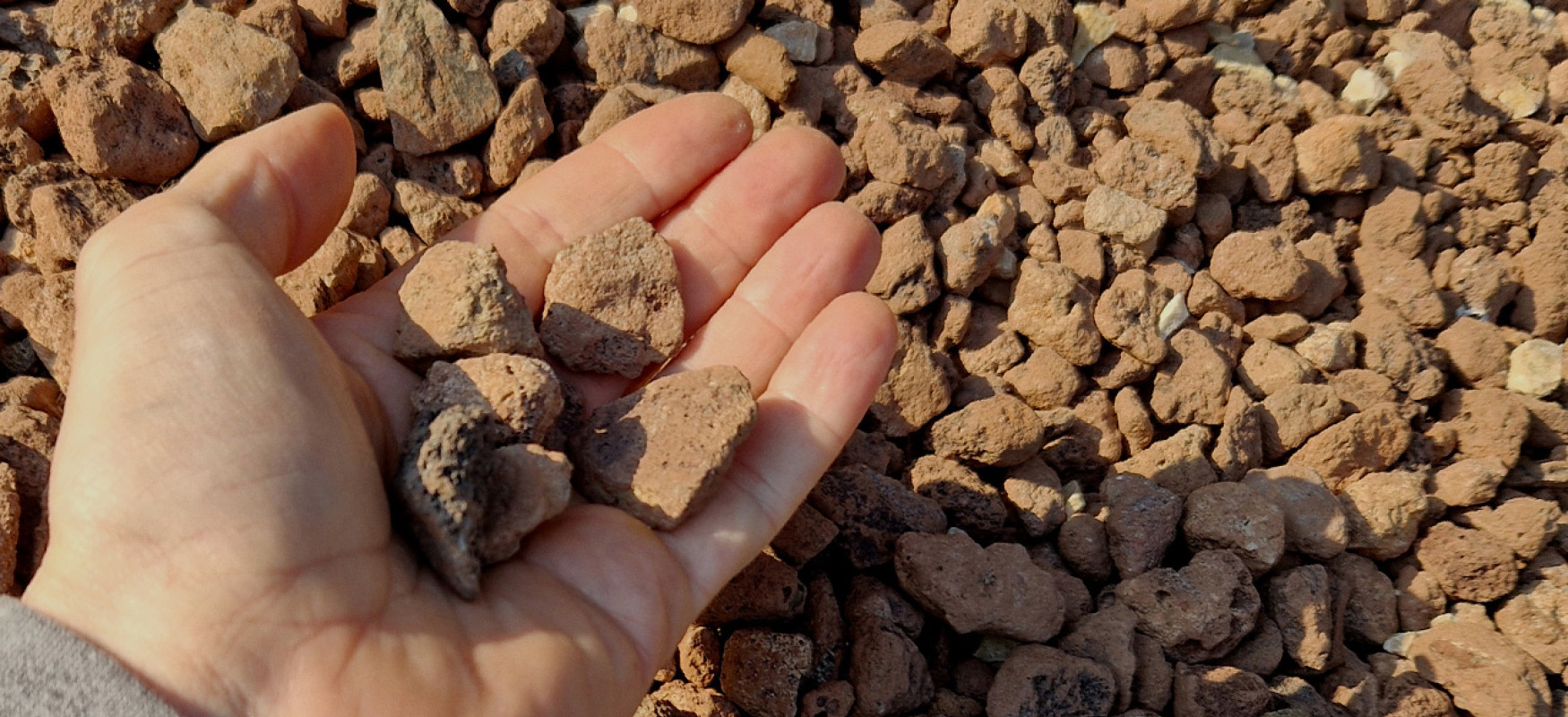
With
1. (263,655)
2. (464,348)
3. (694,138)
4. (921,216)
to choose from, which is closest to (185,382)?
(263,655)

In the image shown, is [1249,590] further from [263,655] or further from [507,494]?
[263,655]

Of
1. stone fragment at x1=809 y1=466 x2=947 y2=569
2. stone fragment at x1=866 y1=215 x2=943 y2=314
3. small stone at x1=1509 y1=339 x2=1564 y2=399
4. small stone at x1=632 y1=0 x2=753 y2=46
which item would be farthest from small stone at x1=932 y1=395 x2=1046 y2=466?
small stone at x1=1509 y1=339 x2=1564 y2=399

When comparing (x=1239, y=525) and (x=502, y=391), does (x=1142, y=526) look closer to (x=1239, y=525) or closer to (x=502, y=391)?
(x=1239, y=525)

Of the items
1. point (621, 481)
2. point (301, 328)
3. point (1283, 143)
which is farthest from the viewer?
point (1283, 143)

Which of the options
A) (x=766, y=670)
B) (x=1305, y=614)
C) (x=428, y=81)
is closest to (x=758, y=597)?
(x=766, y=670)

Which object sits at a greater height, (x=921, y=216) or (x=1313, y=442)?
(x=921, y=216)
